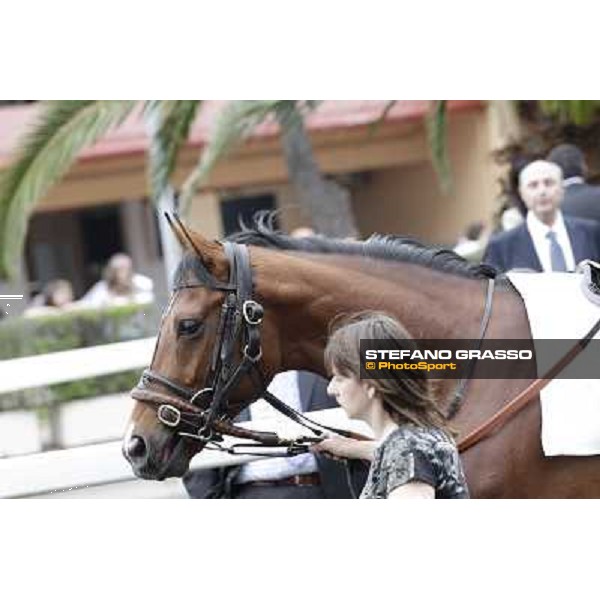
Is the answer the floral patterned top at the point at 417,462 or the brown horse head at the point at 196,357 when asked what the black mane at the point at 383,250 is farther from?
the floral patterned top at the point at 417,462

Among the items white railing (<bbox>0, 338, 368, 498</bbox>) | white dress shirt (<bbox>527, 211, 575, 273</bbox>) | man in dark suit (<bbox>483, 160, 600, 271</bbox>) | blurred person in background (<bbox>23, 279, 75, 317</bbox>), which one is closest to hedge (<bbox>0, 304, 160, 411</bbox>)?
blurred person in background (<bbox>23, 279, 75, 317</bbox>)

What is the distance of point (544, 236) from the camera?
548 centimetres

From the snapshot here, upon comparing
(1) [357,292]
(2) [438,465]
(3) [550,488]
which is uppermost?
(1) [357,292]

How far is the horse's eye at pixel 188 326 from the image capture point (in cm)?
393

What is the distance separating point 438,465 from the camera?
3.00 meters

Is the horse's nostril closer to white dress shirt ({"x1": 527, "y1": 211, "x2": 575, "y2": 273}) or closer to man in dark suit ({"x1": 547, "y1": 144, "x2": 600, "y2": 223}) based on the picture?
white dress shirt ({"x1": 527, "y1": 211, "x2": 575, "y2": 273})

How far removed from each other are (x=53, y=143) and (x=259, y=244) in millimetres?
3468

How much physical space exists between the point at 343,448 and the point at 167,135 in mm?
3964

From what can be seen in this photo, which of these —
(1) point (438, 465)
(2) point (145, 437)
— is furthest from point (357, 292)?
(1) point (438, 465)

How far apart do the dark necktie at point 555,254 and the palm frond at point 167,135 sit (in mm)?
2470

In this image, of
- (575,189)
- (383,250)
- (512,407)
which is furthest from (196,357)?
(575,189)

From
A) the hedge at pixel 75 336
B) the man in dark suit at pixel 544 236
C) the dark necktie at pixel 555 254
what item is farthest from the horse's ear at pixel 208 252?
the hedge at pixel 75 336

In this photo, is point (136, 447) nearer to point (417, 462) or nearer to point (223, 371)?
point (223, 371)
